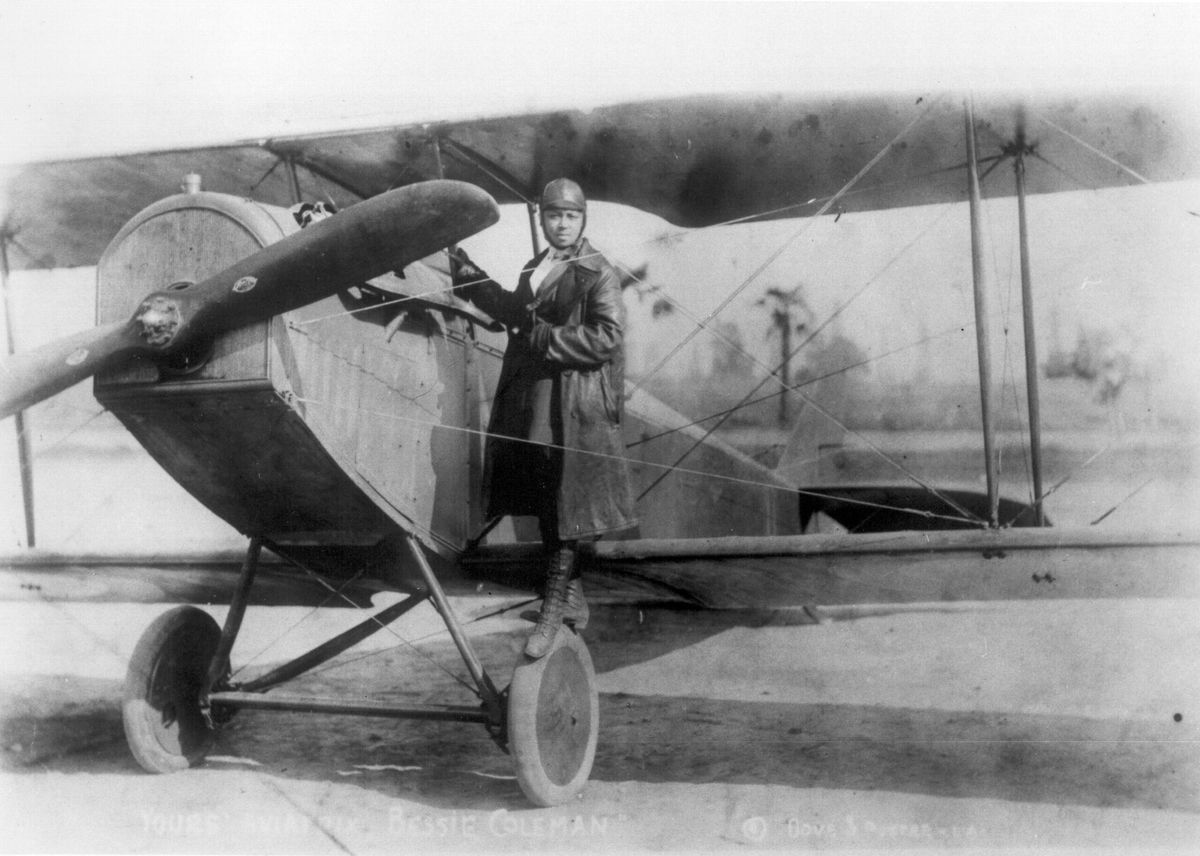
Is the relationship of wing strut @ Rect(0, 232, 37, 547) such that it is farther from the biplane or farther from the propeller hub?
the propeller hub

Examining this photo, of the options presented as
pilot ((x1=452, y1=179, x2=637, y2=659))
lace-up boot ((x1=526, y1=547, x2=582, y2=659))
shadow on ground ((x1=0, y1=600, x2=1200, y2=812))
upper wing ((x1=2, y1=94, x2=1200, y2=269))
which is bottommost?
shadow on ground ((x1=0, y1=600, x2=1200, y2=812))

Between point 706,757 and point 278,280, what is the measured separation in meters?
2.97

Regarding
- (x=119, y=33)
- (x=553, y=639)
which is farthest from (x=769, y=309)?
(x=119, y=33)

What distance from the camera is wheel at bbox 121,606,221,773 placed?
Result: 166 inches

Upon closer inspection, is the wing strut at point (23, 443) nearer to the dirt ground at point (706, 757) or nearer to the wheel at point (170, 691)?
the dirt ground at point (706, 757)

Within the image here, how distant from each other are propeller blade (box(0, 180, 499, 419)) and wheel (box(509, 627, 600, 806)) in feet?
5.29

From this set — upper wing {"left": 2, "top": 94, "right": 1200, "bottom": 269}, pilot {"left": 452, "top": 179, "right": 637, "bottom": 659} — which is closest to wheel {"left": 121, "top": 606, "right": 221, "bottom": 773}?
pilot {"left": 452, "top": 179, "right": 637, "bottom": 659}

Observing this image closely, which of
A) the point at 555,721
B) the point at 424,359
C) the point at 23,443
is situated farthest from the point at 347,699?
the point at 23,443

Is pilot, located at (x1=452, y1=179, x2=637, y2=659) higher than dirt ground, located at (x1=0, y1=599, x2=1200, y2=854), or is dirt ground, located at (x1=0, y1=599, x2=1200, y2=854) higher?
pilot, located at (x1=452, y1=179, x2=637, y2=659)

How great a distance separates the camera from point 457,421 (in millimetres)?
4551

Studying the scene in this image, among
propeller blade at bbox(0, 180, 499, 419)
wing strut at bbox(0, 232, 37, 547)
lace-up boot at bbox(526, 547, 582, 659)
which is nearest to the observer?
propeller blade at bbox(0, 180, 499, 419)

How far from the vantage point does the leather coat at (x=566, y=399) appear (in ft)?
12.8

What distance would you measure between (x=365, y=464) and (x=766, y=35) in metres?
2.50

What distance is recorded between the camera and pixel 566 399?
156 inches
